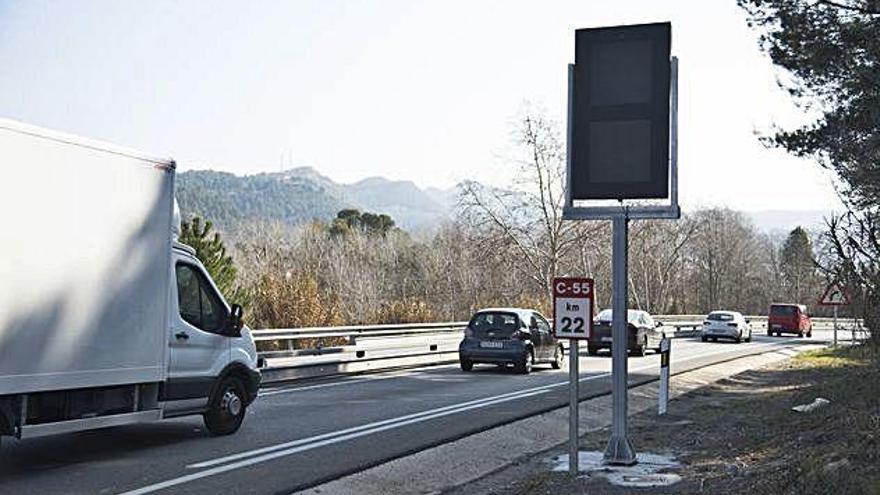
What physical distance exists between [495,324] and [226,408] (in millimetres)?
12140

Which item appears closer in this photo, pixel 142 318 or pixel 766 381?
pixel 142 318

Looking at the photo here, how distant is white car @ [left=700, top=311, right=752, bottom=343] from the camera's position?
45875 millimetres

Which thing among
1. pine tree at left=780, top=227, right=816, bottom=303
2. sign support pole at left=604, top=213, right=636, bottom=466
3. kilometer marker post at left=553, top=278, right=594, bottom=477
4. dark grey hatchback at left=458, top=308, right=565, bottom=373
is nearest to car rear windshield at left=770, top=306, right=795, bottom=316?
pine tree at left=780, top=227, right=816, bottom=303

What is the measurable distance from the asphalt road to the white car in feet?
89.7

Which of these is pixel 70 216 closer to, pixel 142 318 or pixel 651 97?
pixel 142 318

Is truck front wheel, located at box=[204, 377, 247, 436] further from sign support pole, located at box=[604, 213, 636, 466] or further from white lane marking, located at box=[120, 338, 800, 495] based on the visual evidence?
sign support pole, located at box=[604, 213, 636, 466]

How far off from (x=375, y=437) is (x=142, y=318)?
3377mm

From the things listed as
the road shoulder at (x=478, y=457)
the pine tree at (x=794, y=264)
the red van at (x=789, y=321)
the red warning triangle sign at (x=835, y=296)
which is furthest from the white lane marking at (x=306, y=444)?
the pine tree at (x=794, y=264)

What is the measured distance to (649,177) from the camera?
10008mm

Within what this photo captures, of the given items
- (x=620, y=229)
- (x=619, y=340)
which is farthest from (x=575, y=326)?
(x=620, y=229)

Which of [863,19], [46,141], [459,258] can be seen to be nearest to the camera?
[46,141]

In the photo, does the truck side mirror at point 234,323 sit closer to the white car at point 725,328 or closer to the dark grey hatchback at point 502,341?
the dark grey hatchback at point 502,341

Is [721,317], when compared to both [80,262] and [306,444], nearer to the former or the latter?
[306,444]

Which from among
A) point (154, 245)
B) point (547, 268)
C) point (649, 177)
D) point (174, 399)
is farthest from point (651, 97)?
point (547, 268)
